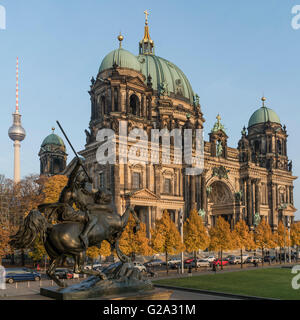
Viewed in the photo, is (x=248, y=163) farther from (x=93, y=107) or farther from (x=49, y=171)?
(x=49, y=171)

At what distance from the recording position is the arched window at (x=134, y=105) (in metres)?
72.5

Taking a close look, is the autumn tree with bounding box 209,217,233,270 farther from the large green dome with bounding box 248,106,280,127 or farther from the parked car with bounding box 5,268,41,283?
the large green dome with bounding box 248,106,280,127

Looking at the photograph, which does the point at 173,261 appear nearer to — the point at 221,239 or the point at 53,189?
the point at 221,239

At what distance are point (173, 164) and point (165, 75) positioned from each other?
27193mm

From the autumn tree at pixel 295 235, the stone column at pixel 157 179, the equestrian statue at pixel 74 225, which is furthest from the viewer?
the autumn tree at pixel 295 235

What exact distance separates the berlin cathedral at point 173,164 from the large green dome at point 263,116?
0.26 metres

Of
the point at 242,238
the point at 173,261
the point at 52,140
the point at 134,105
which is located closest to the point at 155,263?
the point at 173,261

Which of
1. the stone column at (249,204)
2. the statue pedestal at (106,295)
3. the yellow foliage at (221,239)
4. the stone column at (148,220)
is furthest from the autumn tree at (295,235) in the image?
the statue pedestal at (106,295)

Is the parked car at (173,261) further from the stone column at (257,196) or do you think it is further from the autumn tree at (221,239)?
the stone column at (257,196)

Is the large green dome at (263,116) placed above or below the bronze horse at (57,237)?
above

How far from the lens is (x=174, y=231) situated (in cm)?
5425

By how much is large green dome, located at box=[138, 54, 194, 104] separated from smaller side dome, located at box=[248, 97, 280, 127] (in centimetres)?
1909

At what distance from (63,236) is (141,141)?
→ 5392 centimetres
